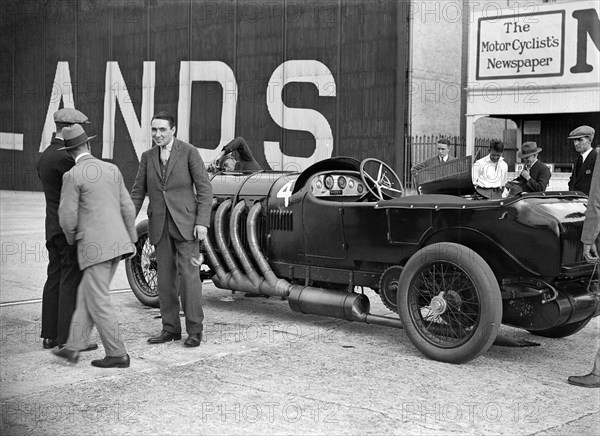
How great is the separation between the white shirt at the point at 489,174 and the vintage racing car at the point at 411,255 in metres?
0.83

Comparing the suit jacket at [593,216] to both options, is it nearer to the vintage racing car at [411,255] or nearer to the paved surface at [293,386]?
the vintage racing car at [411,255]

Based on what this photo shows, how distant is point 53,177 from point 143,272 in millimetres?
2059

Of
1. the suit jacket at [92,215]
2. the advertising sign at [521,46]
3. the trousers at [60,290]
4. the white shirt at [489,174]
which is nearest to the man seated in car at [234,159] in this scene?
the white shirt at [489,174]

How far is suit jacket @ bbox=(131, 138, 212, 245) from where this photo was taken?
6.60 meters

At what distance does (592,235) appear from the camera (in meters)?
5.26

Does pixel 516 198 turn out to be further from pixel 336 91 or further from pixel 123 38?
pixel 123 38

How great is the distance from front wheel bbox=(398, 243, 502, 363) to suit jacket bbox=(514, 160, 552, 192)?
4.05 m

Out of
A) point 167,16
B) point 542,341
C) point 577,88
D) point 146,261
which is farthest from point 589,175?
point 167,16

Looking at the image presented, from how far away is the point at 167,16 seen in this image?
2798 cm

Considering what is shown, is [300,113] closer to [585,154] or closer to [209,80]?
[209,80]

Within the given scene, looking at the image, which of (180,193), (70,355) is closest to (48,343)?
(70,355)

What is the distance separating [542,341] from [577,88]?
13887mm

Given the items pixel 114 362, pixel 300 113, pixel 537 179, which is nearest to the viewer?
pixel 114 362

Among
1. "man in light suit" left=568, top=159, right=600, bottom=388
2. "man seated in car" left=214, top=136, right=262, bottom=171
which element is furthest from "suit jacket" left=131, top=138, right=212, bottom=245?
"man in light suit" left=568, top=159, right=600, bottom=388
